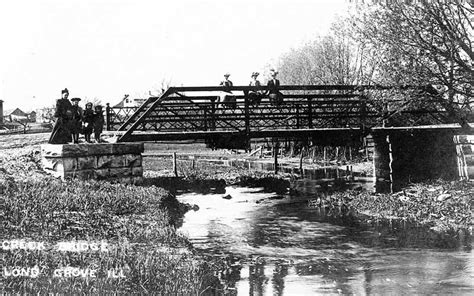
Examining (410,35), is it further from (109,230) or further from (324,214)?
(109,230)

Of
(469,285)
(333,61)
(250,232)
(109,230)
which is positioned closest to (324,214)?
(250,232)

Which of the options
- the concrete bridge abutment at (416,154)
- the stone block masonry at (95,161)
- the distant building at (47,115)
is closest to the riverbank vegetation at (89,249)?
the stone block masonry at (95,161)

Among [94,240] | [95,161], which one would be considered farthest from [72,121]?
[94,240]

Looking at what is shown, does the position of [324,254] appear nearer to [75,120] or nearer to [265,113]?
[75,120]

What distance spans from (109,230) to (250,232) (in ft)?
17.2

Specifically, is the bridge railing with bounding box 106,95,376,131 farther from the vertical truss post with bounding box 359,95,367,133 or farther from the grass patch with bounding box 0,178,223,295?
the grass patch with bounding box 0,178,223,295

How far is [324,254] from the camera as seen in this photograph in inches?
396

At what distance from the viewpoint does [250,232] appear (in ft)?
41.0

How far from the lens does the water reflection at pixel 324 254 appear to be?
7781 mm

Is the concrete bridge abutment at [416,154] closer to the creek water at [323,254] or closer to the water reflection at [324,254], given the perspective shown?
the creek water at [323,254]

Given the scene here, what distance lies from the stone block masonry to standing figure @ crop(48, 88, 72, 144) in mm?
571

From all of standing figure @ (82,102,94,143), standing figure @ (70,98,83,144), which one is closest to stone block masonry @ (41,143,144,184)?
standing figure @ (70,98,83,144)

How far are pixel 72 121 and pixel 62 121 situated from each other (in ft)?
0.94

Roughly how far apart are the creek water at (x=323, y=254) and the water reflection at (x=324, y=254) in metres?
0.01
